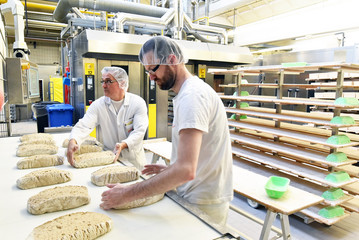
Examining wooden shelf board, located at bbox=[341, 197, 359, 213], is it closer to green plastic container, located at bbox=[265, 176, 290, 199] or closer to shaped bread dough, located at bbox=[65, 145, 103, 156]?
green plastic container, located at bbox=[265, 176, 290, 199]

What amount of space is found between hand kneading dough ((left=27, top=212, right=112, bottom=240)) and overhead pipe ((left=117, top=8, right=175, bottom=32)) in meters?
4.50

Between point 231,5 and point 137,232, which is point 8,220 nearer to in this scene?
point 137,232

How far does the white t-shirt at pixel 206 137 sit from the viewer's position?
1034 mm

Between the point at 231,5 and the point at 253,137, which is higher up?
the point at 231,5

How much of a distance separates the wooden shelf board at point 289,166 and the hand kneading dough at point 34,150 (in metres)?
2.34

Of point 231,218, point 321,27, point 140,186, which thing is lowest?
point 231,218

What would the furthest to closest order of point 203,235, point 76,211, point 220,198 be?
1. point 220,198
2. point 76,211
3. point 203,235

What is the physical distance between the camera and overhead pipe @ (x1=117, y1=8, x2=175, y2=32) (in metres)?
4.94

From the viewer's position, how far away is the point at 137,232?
0.99 meters

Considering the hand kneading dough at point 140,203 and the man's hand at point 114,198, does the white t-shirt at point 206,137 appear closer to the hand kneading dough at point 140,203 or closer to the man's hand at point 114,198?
the hand kneading dough at point 140,203

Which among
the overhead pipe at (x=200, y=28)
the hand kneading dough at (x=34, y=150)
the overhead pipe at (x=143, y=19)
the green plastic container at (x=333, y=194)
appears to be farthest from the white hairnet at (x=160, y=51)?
the overhead pipe at (x=200, y=28)

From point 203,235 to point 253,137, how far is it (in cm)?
281

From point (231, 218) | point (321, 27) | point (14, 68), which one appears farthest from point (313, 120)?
point (321, 27)

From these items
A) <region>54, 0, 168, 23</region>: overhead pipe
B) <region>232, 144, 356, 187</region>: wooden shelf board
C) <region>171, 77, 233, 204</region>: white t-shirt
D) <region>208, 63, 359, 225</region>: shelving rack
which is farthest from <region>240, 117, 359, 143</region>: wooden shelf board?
<region>54, 0, 168, 23</region>: overhead pipe
